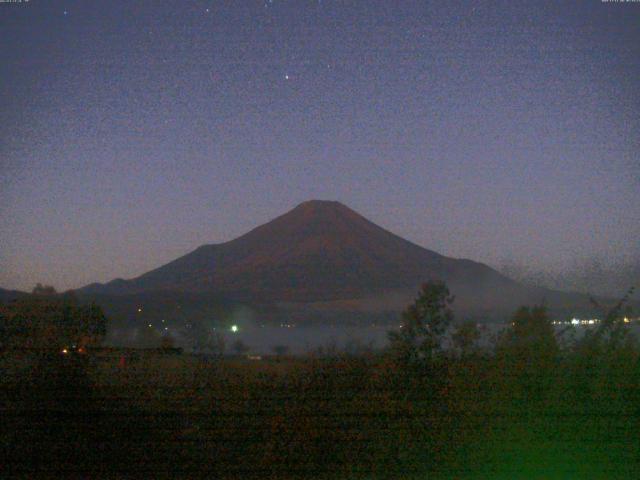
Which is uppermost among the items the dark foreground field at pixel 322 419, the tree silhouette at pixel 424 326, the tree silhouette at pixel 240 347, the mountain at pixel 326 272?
the mountain at pixel 326 272

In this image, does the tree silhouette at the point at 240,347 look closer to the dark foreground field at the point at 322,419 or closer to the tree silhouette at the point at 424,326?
the dark foreground field at the point at 322,419

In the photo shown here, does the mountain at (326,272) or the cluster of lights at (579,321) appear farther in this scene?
the mountain at (326,272)

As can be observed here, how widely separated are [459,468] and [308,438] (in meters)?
1.14

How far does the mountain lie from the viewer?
871 centimetres

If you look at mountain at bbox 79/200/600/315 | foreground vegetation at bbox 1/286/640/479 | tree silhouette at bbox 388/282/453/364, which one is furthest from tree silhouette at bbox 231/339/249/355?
mountain at bbox 79/200/600/315

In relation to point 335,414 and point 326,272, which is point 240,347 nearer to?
point 335,414

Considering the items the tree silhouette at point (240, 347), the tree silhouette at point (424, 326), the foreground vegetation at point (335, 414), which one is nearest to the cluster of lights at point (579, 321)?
the foreground vegetation at point (335, 414)

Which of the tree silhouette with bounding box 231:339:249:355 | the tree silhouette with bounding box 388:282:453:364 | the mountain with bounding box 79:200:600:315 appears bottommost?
the tree silhouette with bounding box 231:339:249:355

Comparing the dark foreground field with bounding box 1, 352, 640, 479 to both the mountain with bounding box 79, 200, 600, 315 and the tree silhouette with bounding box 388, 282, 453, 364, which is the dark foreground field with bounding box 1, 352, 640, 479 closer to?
the tree silhouette with bounding box 388, 282, 453, 364

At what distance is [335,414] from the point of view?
5488 mm

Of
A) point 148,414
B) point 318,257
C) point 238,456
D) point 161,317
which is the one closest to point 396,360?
point 238,456

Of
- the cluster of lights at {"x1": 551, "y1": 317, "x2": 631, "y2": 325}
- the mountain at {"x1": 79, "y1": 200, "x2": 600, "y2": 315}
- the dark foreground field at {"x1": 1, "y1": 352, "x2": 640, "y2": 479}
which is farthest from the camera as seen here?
the mountain at {"x1": 79, "y1": 200, "x2": 600, "y2": 315}

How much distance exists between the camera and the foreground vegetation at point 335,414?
17.1 ft

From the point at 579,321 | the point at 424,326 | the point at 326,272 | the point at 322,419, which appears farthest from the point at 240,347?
the point at 326,272
